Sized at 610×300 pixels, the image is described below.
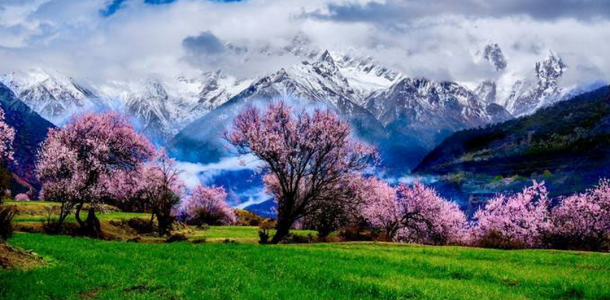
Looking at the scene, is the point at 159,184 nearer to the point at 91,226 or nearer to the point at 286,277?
the point at 91,226

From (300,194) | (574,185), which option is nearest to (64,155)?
(300,194)

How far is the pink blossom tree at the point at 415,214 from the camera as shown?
71.6 meters

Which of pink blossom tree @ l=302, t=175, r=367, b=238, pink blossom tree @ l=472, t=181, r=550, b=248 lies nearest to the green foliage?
pink blossom tree @ l=302, t=175, r=367, b=238

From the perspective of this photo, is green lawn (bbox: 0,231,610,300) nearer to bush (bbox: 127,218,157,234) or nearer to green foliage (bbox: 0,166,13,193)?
green foliage (bbox: 0,166,13,193)

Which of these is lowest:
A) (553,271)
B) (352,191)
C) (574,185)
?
(553,271)

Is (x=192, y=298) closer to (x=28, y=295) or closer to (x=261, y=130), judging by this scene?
(x=28, y=295)

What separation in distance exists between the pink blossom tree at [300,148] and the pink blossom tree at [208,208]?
246ft

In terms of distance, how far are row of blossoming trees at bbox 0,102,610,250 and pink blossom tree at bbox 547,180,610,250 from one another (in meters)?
0.11

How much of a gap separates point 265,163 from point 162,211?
24.0 m

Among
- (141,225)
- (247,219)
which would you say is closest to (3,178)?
(141,225)

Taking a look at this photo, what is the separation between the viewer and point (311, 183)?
176 ft

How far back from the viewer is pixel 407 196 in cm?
7388

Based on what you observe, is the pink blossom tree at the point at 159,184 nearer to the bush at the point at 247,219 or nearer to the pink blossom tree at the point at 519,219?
the bush at the point at 247,219

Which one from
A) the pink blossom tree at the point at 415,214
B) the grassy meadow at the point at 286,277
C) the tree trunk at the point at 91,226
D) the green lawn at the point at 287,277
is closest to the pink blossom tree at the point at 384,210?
the pink blossom tree at the point at 415,214
